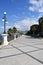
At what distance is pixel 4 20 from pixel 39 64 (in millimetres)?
13772

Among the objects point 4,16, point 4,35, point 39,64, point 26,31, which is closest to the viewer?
point 39,64

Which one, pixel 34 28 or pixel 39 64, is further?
pixel 34 28

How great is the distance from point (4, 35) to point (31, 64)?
12047 millimetres

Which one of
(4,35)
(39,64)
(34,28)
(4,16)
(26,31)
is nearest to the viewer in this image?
(39,64)

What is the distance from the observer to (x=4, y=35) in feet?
64.4

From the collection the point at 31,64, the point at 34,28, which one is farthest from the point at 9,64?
the point at 34,28

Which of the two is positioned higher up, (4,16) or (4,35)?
(4,16)

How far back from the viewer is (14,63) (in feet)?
27.1

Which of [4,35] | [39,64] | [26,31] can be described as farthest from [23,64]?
[26,31]

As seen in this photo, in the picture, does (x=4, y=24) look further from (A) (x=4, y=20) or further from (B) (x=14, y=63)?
(B) (x=14, y=63)

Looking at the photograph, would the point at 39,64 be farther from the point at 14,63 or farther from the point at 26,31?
the point at 26,31

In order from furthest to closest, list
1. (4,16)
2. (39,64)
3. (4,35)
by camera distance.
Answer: (4,16)
(4,35)
(39,64)

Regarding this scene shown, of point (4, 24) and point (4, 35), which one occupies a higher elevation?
point (4, 24)

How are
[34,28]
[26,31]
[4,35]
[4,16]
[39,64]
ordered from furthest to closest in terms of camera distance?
1. [26,31]
2. [34,28]
3. [4,16]
4. [4,35]
5. [39,64]
